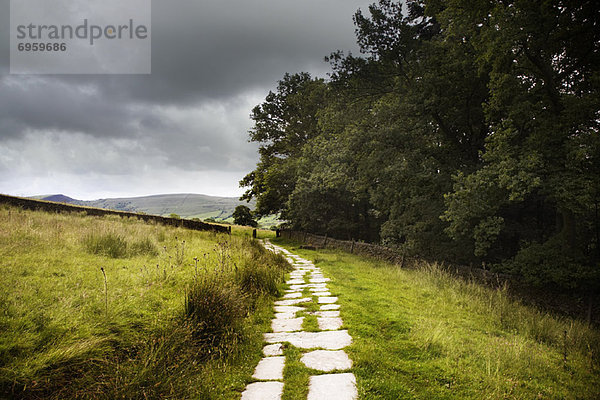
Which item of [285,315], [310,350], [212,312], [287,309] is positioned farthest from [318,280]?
[212,312]

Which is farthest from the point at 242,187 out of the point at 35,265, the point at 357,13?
the point at 35,265

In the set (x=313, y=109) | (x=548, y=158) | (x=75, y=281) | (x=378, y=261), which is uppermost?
(x=313, y=109)

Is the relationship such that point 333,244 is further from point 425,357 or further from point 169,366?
point 169,366

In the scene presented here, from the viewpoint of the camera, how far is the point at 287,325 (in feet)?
13.7

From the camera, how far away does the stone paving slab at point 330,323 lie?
4027mm

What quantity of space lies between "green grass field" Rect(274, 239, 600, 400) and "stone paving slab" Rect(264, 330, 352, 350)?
0.56 feet

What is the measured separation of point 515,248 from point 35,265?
1520cm

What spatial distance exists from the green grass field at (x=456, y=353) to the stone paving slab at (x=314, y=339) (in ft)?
0.56

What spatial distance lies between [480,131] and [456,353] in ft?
40.8

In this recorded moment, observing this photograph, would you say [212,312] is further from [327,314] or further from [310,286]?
[310,286]

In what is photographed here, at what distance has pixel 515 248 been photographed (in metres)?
11.6

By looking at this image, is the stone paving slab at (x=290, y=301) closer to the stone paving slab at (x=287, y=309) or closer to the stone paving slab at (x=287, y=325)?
the stone paving slab at (x=287, y=309)

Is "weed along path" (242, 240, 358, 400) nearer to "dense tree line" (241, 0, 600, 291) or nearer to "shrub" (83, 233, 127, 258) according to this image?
"shrub" (83, 233, 127, 258)

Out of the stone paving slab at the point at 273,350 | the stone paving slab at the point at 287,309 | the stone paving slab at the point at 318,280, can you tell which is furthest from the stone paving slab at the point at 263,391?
the stone paving slab at the point at 318,280
